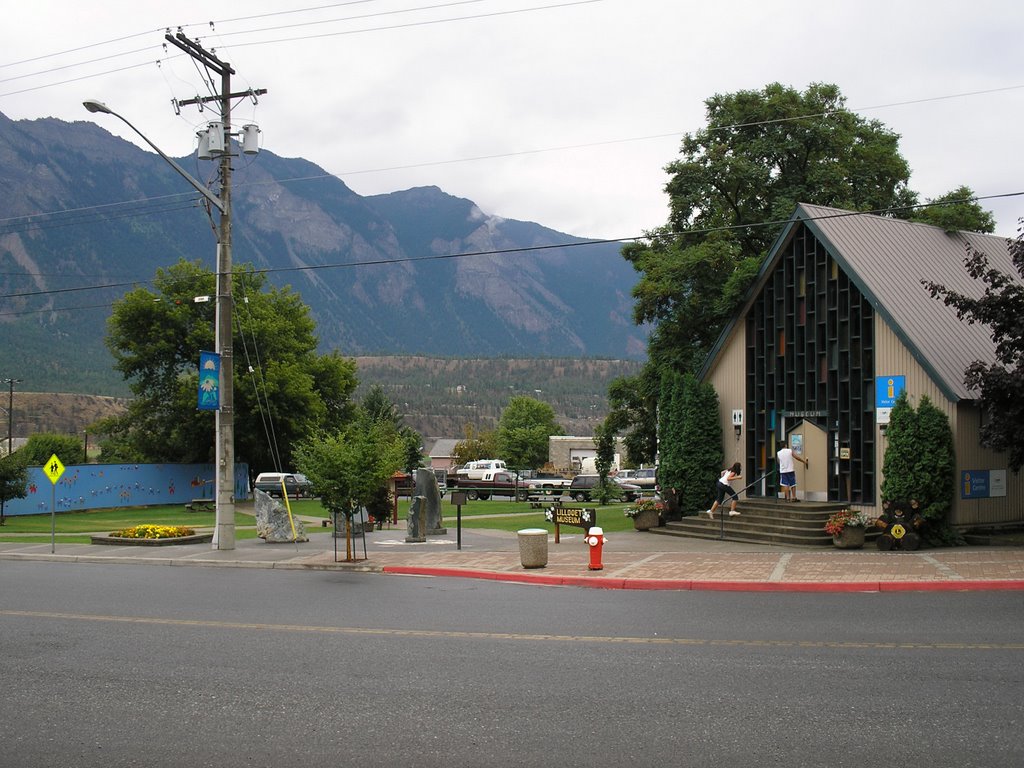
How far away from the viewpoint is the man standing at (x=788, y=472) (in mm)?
24359

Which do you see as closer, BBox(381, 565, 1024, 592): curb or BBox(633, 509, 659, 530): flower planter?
BBox(381, 565, 1024, 592): curb

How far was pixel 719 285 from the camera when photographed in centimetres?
3089

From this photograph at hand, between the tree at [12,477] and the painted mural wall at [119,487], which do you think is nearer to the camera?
the tree at [12,477]

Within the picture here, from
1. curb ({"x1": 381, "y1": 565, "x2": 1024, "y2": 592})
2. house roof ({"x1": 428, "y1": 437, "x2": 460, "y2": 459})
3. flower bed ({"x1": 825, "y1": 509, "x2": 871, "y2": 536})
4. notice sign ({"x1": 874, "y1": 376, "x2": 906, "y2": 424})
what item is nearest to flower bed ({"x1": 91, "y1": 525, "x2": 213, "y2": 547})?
curb ({"x1": 381, "y1": 565, "x2": 1024, "y2": 592})

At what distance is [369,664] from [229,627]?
315 cm

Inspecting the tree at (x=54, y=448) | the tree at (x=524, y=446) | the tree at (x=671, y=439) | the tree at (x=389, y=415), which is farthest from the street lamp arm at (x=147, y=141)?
the tree at (x=524, y=446)

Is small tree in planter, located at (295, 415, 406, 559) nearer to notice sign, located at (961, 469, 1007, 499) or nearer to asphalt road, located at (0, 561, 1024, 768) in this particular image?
asphalt road, located at (0, 561, 1024, 768)

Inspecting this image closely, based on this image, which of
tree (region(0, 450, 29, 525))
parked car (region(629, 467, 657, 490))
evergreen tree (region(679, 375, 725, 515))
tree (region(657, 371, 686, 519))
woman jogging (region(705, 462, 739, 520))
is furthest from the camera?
parked car (region(629, 467, 657, 490))

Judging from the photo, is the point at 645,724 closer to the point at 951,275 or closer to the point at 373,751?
the point at 373,751

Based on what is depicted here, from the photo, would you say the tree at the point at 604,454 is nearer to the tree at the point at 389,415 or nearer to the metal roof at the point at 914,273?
the metal roof at the point at 914,273

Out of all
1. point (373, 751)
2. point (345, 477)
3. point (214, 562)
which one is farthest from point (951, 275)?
point (373, 751)

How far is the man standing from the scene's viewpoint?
24359mm

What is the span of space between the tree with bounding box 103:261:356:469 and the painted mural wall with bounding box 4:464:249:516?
2.11m

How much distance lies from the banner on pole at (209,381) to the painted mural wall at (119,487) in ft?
69.5
